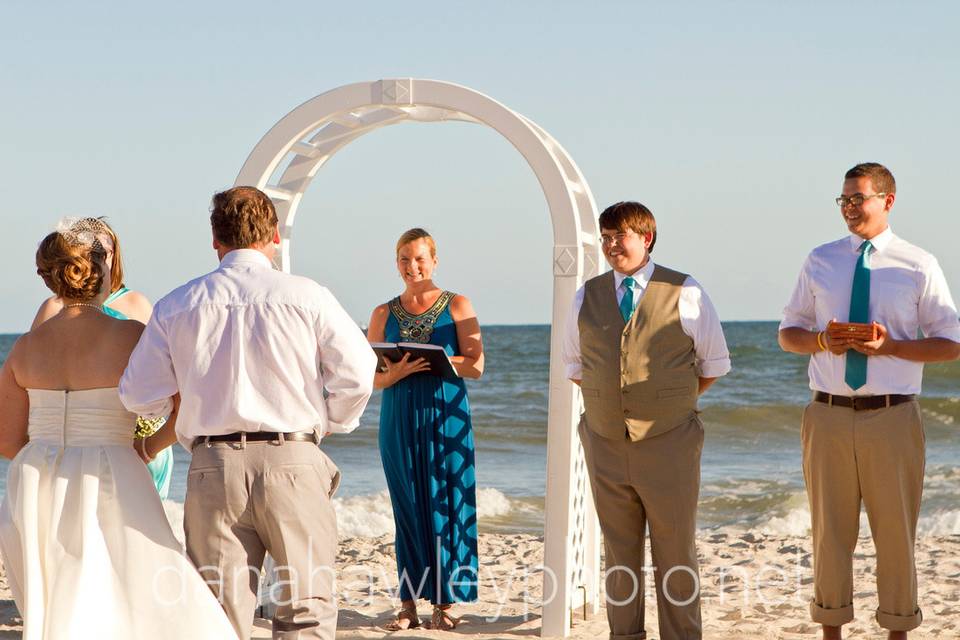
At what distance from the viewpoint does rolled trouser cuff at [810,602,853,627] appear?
4293mm

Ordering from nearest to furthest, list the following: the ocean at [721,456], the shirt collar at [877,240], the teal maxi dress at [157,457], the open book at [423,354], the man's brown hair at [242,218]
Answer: the man's brown hair at [242,218] < the teal maxi dress at [157,457] < the shirt collar at [877,240] < the open book at [423,354] < the ocean at [721,456]

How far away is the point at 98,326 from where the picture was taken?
349 cm

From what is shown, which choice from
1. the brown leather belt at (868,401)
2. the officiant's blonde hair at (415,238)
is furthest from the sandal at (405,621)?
the brown leather belt at (868,401)

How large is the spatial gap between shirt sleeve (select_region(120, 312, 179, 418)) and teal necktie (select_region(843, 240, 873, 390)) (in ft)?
7.96

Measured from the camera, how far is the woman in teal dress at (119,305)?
380 centimetres

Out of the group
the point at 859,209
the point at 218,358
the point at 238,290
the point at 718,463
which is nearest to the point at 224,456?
the point at 218,358

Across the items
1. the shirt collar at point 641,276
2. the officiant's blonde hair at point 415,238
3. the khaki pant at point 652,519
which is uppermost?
the officiant's blonde hair at point 415,238

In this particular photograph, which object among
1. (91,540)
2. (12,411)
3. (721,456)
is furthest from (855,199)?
(721,456)

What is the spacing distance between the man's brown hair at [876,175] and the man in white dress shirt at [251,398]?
79.0 inches

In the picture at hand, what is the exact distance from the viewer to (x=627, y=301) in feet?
13.6

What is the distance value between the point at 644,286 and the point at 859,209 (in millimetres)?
865

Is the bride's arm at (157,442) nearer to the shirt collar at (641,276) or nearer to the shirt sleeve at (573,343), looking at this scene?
the shirt sleeve at (573,343)

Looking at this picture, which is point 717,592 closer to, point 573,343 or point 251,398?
point 573,343

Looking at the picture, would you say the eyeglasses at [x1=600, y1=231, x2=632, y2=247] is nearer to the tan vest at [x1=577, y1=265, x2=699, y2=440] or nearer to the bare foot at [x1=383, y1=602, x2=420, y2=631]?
the tan vest at [x1=577, y1=265, x2=699, y2=440]
